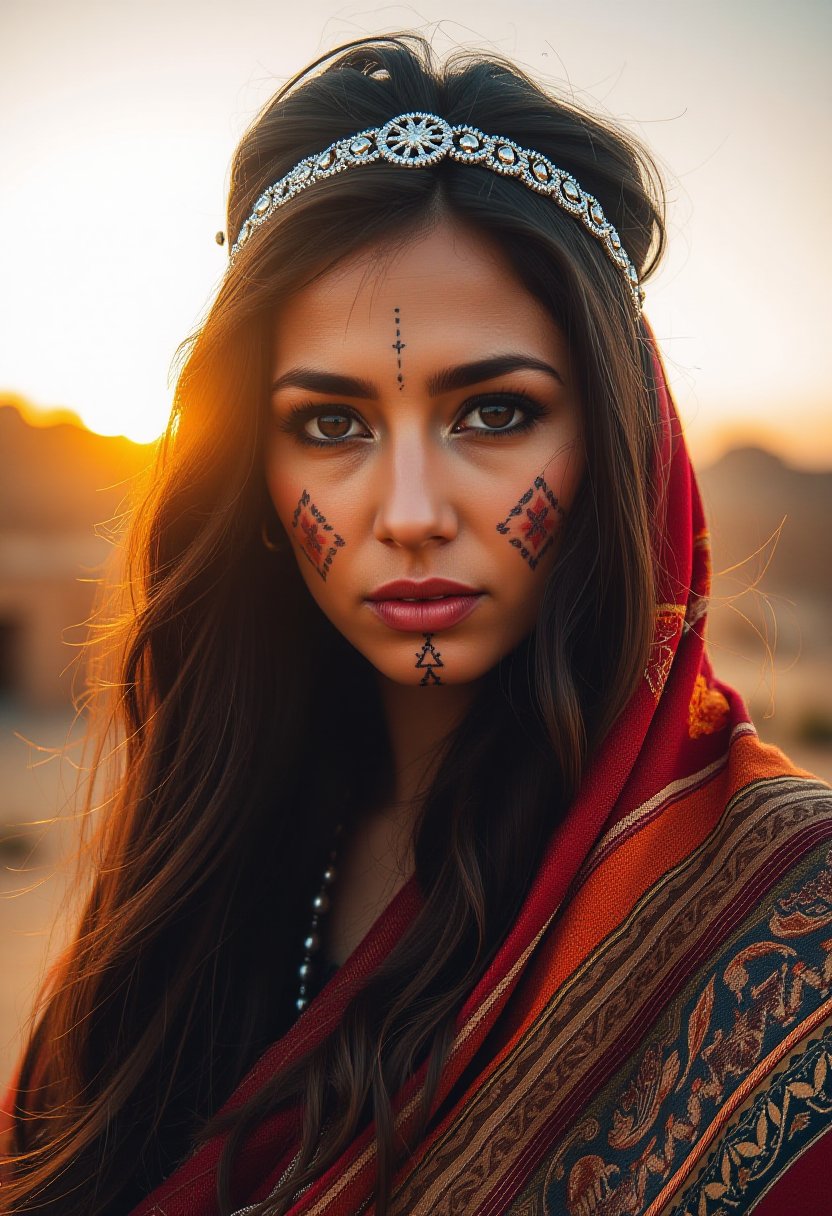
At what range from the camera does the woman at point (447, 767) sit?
4.50 ft

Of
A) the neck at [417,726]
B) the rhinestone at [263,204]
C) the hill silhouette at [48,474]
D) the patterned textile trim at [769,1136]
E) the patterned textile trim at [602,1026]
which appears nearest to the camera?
the patterned textile trim at [769,1136]

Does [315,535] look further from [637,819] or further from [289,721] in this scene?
[637,819]

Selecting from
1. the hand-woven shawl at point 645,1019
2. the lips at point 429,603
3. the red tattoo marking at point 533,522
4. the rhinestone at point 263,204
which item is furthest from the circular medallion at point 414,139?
the hand-woven shawl at point 645,1019

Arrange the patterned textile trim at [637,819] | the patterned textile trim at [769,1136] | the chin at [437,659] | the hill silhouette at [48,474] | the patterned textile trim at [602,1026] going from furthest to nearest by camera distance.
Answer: the hill silhouette at [48,474] < the chin at [437,659] < the patterned textile trim at [637,819] < the patterned textile trim at [602,1026] < the patterned textile trim at [769,1136]

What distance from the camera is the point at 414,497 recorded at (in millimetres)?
1521

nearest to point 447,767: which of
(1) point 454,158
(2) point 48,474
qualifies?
(1) point 454,158

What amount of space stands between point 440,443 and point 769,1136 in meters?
1.05

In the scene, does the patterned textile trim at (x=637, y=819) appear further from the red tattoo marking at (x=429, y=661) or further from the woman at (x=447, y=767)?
the red tattoo marking at (x=429, y=661)

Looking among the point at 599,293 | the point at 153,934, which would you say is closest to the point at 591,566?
the point at 599,293

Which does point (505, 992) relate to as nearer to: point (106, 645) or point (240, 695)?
point (240, 695)

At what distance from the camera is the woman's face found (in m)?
1.55

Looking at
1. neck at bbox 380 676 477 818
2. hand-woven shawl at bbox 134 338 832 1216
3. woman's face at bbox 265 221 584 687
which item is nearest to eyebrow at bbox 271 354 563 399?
woman's face at bbox 265 221 584 687

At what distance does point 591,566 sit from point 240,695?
0.79 meters

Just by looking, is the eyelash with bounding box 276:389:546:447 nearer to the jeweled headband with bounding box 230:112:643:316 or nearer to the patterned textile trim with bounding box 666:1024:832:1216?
the jeweled headband with bounding box 230:112:643:316
